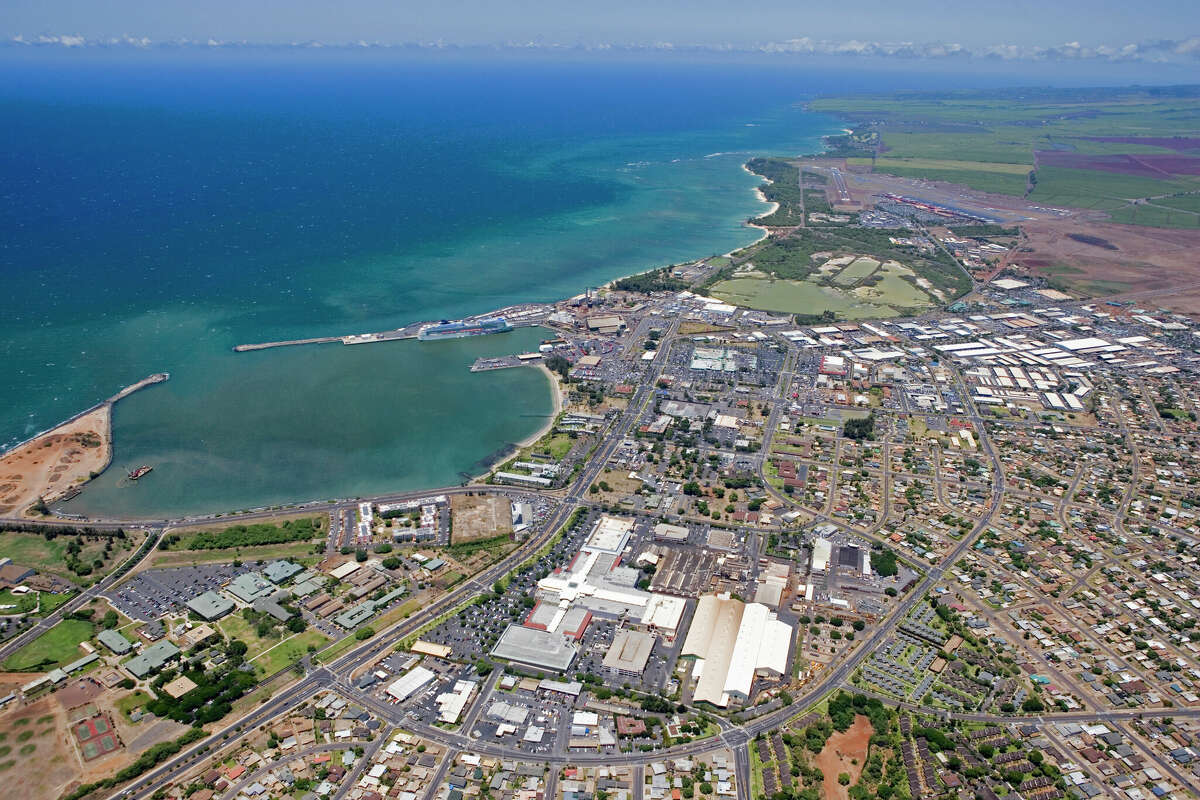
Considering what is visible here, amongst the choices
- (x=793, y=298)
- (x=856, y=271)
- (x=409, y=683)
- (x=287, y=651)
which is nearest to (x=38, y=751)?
(x=287, y=651)

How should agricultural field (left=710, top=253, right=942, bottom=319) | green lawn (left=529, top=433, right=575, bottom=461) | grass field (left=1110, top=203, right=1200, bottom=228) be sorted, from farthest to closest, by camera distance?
grass field (left=1110, top=203, right=1200, bottom=228) < agricultural field (left=710, top=253, right=942, bottom=319) < green lawn (left=529, top=433, right=575, bottom=461)

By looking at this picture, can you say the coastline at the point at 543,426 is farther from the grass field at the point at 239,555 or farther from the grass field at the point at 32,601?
the grass field at the point at 32,601

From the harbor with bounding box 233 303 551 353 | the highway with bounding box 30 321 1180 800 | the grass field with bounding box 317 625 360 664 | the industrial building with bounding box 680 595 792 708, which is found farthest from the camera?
the harbor with bounding box 233 303 551 353

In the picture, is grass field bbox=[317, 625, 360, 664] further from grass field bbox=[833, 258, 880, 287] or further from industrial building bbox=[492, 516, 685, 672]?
grass field bbox=[833, 258, 880, 287]

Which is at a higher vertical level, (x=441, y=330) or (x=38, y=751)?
(x=441, y=330)

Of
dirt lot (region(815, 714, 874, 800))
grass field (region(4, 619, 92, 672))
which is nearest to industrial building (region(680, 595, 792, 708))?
dirt lot (region(815, 714, 874, 800))

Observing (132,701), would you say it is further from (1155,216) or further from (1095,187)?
(1095,187)

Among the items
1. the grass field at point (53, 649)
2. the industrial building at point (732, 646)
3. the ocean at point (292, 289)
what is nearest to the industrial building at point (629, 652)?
the industrial building at point (732, 646)
